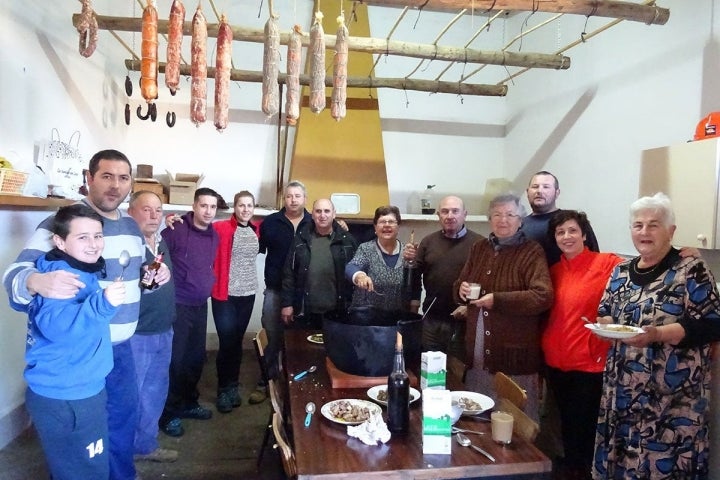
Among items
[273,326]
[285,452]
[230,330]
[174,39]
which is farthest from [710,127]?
[230,330]

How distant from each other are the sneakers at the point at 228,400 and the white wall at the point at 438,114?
1.28 metres

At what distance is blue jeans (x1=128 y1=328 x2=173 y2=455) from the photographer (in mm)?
2684

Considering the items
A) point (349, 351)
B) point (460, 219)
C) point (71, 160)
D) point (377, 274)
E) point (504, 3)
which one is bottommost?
point (349, 351)

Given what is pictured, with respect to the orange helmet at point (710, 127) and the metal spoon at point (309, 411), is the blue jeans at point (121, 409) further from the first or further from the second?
the orange helmet at point (710, 127)

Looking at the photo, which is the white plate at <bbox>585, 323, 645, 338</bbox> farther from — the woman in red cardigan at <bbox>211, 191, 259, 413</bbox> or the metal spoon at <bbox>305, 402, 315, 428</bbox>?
the woman in red cardigan at <bbox>211, 191, 259, 413</bbox>

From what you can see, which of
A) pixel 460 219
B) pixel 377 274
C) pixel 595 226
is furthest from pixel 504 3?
pixel 595 226

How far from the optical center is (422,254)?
129 inches

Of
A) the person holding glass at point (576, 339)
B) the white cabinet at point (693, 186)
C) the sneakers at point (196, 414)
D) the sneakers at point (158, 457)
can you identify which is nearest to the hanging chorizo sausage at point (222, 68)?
the person holding glass at point (576, 339)

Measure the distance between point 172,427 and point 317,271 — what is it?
143 cm

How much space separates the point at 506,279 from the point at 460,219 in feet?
2.23

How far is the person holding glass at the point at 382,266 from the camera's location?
3.07m

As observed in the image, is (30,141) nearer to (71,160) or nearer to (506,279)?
(71,160)

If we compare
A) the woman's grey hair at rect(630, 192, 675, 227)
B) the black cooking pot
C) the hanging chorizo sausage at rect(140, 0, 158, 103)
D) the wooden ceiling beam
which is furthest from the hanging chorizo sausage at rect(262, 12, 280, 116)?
the woman's grey hair at rect(630, 192, 675, 227)

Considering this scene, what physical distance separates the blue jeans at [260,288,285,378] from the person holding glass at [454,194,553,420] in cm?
163
